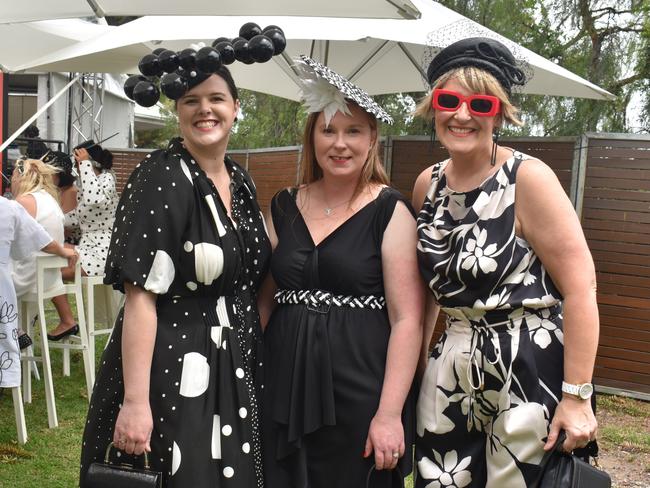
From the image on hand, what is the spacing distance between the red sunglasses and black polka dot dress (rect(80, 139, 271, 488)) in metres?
0.74

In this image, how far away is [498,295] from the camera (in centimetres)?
202

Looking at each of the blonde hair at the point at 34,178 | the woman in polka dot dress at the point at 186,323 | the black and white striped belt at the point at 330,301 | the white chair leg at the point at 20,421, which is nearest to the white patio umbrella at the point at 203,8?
the blonde hair at the point at 34,178

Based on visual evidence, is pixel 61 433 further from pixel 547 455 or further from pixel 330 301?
pixel 547 455

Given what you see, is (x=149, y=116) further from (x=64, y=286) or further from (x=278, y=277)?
(x=278, y=277)

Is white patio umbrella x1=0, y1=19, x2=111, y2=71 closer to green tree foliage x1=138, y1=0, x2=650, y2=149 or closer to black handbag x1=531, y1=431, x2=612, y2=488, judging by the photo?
green tree foliage x1=138, y1=0, x2=650, y2=149

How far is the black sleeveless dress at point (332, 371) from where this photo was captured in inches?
87.0

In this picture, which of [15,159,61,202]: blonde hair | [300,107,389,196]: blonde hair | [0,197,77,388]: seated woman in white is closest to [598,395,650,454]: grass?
[300,107,389,196]: blonde hair

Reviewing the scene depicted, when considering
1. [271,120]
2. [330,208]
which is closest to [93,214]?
[330,208]

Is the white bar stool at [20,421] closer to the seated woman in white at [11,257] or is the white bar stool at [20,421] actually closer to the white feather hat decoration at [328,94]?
the seated woman in white at [11,257]

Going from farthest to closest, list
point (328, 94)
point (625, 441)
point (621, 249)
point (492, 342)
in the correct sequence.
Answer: point (621, 249)
point (625, 441)
point (328, 94)
point (492, 342)

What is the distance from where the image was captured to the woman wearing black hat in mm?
1966

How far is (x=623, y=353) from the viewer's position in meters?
5.95

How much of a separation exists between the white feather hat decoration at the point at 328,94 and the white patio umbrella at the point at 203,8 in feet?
4.16

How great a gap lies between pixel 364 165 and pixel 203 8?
6.61ft
